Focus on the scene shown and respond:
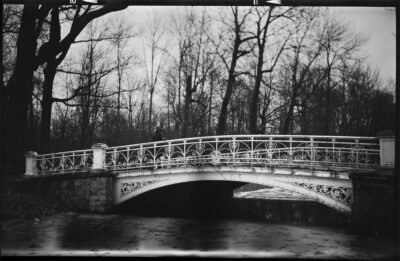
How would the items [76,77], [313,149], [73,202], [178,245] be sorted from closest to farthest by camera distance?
1. [178,245]
2. [313,149]
3. [76,77]
4. [73,202]

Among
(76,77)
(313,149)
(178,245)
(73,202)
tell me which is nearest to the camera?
(178,245)

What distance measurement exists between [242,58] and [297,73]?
3.46 feet

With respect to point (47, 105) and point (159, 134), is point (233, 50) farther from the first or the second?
point (47, 105)

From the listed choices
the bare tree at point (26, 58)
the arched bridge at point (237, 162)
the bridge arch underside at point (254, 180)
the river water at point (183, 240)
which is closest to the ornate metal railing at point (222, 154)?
the arched bridge at point (237, 162)

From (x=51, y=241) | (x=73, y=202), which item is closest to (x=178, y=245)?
(x=51, y=241)

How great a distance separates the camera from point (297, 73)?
23.0 feet

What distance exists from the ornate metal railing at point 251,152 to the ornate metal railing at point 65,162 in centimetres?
44

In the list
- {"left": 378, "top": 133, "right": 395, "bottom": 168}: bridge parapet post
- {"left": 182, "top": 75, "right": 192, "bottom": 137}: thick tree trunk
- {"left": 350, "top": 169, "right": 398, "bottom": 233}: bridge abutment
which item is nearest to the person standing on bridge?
{"left": 182, "top": 75, "right": 192, "bottom": 137}: thick tree trunk

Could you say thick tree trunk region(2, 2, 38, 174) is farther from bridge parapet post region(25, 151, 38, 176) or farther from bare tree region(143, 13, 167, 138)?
bare tree region(143, 13, 167, 138)

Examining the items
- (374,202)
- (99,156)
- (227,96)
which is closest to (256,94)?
(227,96)

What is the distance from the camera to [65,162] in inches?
313

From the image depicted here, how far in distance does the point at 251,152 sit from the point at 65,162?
12.5 ft

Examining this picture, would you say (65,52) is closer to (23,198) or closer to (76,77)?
(76,77)

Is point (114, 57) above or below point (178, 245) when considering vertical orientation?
above
